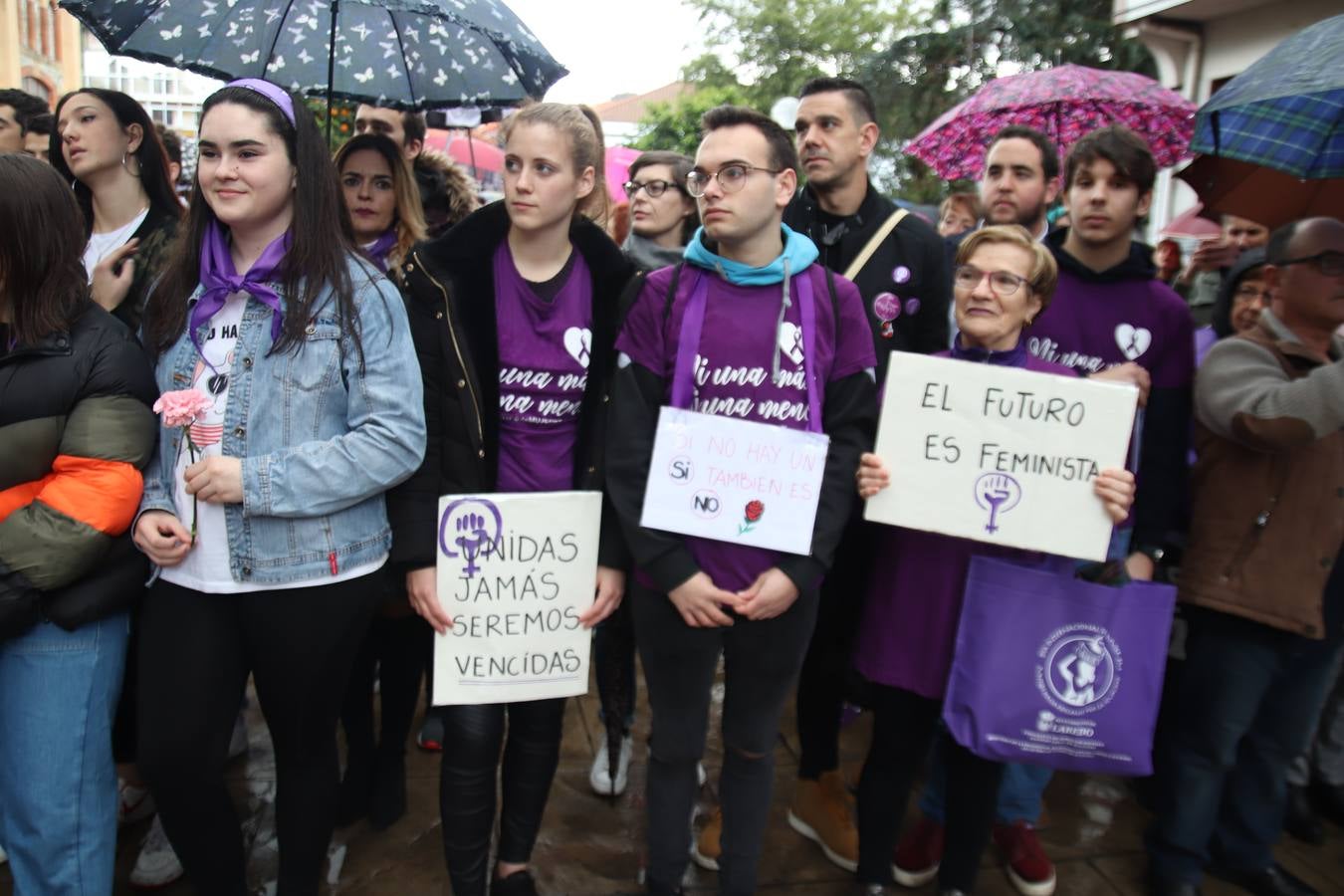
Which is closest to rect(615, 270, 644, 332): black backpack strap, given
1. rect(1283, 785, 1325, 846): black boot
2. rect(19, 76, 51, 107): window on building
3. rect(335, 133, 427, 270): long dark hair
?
rect(335, 133, 427, 270): long dark hair

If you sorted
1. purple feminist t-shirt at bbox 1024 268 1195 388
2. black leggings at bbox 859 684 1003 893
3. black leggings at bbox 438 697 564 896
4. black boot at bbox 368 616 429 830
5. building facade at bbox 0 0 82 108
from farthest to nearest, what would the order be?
building facade at bbox 0 0 82 108, black boot at bbox 368 616 429 830, purple feminist t-shirt at bbox 1024 268 1195 388, black leggings at bbox 859 684 1003 893, black leggings at bbox 438 697 564 896

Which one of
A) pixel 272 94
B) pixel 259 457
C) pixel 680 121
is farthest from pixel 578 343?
pixel 680 121

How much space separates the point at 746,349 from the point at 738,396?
0.12 m

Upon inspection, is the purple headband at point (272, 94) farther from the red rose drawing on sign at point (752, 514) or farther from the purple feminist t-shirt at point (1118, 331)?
the purple feminist t-shirt at point (1118, 331)

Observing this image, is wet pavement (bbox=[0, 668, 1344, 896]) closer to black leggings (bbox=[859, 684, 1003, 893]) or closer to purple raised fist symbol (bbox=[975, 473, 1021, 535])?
black leggings (bbox=[859, 684, 1003, 893])

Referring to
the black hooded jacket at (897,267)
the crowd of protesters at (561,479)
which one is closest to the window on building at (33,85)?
the crowd of protesters at (561,479)

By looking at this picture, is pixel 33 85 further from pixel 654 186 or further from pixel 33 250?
pixel 33 250

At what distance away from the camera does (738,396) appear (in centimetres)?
240

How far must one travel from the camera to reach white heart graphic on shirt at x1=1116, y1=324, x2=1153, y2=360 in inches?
114

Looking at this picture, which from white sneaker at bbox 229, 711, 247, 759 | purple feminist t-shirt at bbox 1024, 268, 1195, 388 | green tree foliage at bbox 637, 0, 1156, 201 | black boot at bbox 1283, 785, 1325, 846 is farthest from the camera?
green tree foliage at bbox 637, 0, 1156, 201

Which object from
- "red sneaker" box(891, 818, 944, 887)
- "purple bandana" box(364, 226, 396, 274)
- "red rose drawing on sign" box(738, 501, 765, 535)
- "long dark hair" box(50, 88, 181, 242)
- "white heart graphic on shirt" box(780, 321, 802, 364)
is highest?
"long dark hair" box(50, 88, 181, 242)

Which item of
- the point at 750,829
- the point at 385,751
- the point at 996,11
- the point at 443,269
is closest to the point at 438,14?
the point at 443,269

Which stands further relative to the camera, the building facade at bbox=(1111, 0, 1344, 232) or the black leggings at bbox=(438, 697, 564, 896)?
the building facade at bbox=(1111, 0, 1344, 232)

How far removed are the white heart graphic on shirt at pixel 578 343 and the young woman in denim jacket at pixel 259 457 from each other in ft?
1.36
